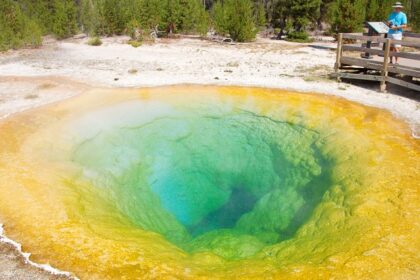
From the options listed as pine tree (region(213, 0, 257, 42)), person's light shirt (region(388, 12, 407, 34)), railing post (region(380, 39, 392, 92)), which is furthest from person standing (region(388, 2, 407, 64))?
pine tree (region(213, 0, 257, 42))

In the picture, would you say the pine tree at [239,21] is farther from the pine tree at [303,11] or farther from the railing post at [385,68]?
the railing post at [385,68]

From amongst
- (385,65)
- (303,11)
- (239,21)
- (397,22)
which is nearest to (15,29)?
(239,21)

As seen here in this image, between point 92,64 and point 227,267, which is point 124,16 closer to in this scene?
point 92,64

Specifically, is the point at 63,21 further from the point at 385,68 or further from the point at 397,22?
the point at 385,68

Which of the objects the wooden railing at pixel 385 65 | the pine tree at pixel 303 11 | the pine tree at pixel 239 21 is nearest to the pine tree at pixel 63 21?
the pine tree at pixel 239 21

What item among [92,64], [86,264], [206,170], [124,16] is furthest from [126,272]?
[124,16]

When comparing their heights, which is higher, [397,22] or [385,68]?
[397,22]

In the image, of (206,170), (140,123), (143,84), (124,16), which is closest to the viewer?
(206,170)

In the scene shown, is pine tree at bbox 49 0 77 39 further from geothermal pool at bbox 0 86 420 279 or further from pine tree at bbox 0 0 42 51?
geothermal pool at bbox 0 86 420 279
